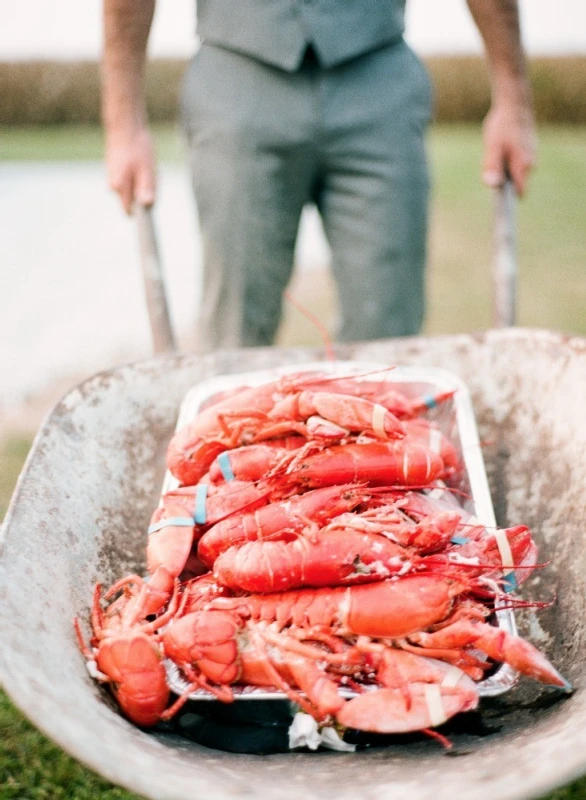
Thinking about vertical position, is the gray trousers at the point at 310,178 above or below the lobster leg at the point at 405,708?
above

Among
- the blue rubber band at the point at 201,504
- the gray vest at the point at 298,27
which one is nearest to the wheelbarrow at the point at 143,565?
the blue rubber band at the point at 201,504

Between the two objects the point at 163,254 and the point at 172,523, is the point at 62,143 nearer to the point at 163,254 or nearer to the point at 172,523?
the point at 163,254

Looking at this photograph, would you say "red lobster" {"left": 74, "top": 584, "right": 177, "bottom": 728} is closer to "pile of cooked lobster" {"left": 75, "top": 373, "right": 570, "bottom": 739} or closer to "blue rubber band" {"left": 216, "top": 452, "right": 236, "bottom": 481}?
"pile of cooked lobster" {"left": 75, "top": 373, "right": 570, "bottom": 739}

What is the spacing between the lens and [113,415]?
1.95 meters

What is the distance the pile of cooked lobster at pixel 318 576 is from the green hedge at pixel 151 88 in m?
12.3

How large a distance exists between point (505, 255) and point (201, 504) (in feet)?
3.70

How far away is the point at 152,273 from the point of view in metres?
2.09

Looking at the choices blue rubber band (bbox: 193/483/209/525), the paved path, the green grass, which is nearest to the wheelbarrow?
blue rubber band (bbox: 193/483/209/525)

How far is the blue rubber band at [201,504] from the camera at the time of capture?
1.62m

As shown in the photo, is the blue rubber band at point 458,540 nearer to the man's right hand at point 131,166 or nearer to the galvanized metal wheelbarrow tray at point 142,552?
the galvanized metal wheelbarrow tray at point 142,552

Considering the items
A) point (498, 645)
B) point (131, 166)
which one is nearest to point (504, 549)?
point (498, 645)

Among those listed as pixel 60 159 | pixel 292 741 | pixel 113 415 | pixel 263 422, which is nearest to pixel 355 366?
pixel 263 422

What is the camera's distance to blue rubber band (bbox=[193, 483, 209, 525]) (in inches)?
63.6

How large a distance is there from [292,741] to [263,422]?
0.71 m
